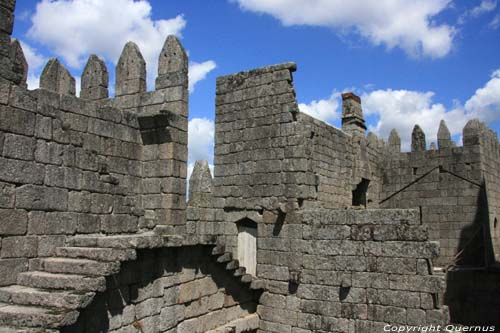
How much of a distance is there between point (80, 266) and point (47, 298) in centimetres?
62

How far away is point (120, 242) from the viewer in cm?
622

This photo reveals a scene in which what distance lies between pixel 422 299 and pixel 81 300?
5723mm

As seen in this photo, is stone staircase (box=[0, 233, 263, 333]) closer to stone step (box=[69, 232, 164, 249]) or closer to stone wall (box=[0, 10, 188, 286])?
stone step (box=[69, 232, 164, 249])

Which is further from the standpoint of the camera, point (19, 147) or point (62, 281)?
point (19, 147)

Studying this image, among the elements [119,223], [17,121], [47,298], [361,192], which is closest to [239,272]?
[119,223]

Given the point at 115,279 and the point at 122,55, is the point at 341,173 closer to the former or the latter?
the point at 122,55

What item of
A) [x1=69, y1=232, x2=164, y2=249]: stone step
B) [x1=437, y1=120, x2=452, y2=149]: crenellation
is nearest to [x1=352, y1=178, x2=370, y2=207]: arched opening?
[x1=437, y1=120, x2=452, y2=149]: crenellation

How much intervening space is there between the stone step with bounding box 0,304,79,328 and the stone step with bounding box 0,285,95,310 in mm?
87

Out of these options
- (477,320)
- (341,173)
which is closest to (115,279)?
(341,173)

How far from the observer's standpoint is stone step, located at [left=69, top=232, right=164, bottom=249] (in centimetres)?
622

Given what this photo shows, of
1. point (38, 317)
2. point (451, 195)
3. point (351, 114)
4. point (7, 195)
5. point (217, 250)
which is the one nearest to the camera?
point (38, 317)

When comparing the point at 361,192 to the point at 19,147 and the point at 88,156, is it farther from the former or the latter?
the point at 19,147

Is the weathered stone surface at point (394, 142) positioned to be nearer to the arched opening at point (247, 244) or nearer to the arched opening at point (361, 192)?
the arched opening at point (361, 192)

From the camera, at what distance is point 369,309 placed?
8.77 m
